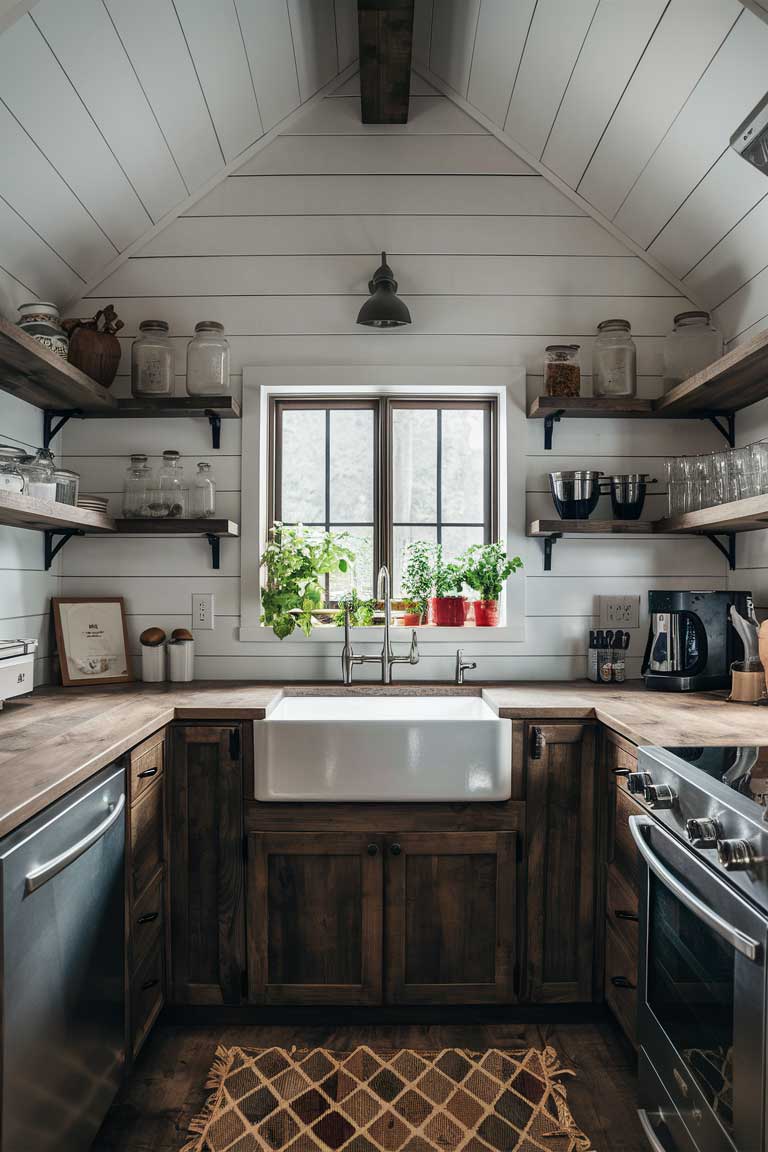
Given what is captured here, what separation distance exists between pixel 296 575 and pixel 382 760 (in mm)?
790

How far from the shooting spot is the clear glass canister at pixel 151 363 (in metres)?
2.63

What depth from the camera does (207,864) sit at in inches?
83.4

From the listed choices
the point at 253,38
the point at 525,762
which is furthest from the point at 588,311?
the point at 525,762

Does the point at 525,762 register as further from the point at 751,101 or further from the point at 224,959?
the point at 751,101

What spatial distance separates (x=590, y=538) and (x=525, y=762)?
96 centimetres

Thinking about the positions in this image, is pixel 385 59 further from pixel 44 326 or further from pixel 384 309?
pixel 44 326

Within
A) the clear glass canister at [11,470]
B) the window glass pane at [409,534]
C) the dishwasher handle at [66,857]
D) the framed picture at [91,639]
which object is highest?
the clear glass canister at [11,470]

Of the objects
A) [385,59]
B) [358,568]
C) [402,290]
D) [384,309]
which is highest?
[385,59]

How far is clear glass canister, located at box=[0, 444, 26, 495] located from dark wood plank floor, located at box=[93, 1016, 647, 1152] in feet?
4.93

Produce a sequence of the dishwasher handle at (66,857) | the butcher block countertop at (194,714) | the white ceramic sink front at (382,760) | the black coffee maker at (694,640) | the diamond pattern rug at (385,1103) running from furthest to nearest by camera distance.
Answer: the black coffee maker at (694,640)
the white ceramic sink front at (382,760)
the diamond pattern rug at (385,1103)
the butcher block countertop at (194,714)
the dishwasher handle at (66,857)

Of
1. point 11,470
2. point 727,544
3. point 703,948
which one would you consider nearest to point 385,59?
point 11,470

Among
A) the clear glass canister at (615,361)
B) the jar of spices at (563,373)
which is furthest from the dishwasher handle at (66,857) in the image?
the clear glass canister at (615,361)

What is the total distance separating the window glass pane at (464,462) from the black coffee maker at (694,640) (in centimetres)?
77

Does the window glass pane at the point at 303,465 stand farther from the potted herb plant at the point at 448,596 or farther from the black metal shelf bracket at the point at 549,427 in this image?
the black metal shelf bracket at the point at 549,427
